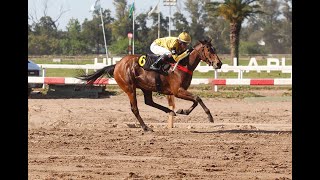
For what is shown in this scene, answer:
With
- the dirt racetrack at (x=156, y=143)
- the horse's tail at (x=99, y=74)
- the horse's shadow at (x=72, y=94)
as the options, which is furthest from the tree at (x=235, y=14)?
the horse's tail at (x=99, y=74)

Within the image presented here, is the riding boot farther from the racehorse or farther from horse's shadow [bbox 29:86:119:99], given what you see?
horse's shadow [bbox 29:86:119:99]

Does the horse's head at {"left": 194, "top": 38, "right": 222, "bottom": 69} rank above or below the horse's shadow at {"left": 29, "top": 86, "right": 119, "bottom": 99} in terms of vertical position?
above

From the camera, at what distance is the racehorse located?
1374 cm

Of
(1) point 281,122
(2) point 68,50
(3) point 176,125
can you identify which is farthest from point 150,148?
(2) point 68,50

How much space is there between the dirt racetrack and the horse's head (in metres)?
1.30

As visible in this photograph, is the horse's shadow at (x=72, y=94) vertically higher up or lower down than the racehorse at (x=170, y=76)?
lower down

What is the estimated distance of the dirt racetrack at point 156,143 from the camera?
27.3ft

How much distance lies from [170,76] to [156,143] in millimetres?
2645

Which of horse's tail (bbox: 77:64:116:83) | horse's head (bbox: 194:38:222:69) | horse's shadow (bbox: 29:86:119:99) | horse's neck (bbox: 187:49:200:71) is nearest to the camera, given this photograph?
horse's head (bbox: 194:38:222:69)

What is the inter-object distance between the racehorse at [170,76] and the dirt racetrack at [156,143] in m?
0.62

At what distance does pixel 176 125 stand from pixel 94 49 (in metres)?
62.1

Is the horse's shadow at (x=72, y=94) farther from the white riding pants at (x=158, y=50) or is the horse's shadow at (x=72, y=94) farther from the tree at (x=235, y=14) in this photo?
the tree at (x=235, y=14)

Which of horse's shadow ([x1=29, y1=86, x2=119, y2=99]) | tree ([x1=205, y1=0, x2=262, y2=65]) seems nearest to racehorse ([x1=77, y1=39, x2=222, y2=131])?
horse's shadow ([x1=29, y1=86, x2=119, y2=99])
